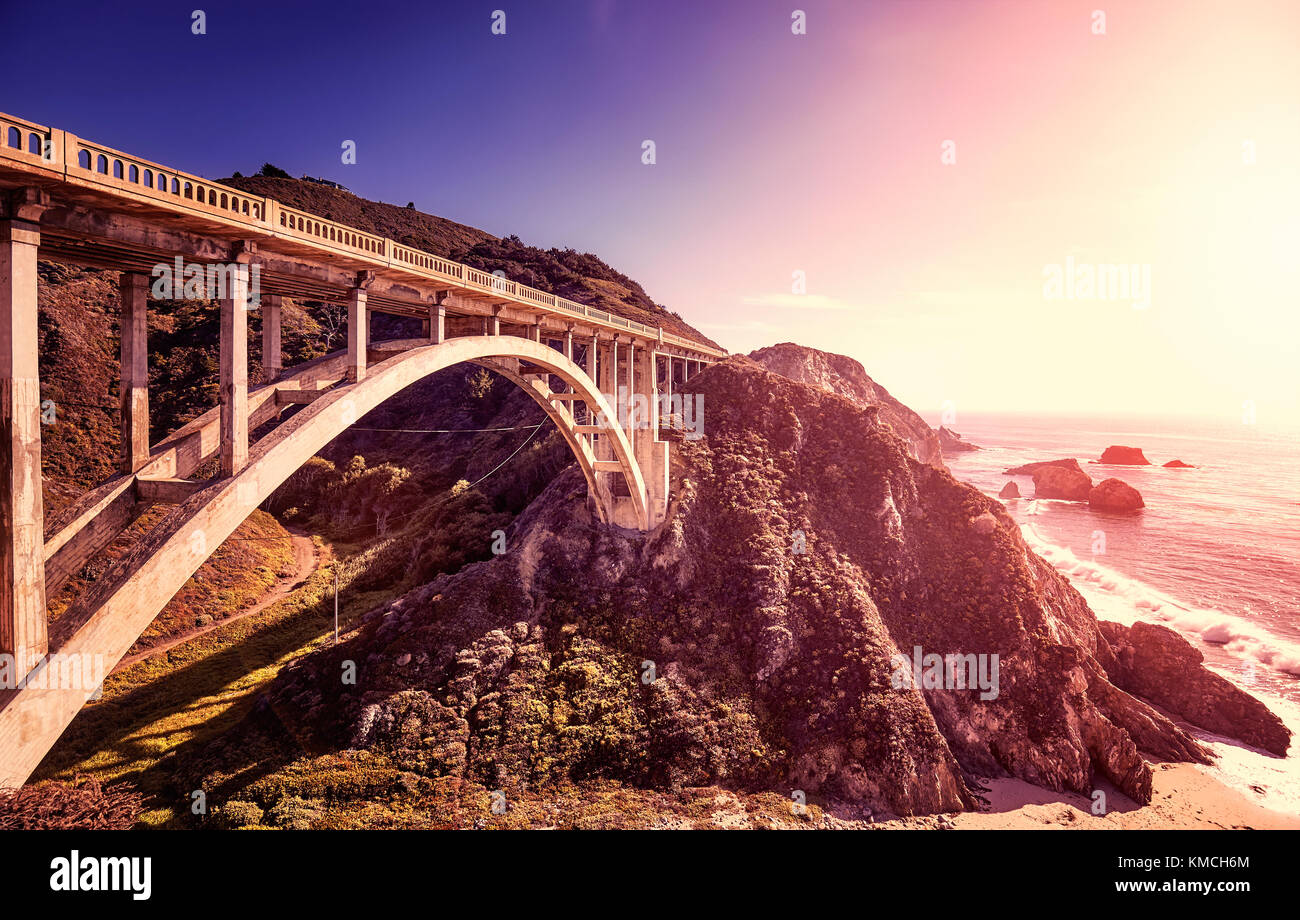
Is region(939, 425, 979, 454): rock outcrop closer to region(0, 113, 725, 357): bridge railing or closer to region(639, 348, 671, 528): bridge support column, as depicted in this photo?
region(639, 348, 671, 528): bridge support column

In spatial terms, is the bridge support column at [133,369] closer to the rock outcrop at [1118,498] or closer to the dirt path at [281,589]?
the dirt path at [281,589]

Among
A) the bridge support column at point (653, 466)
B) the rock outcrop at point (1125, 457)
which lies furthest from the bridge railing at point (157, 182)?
the rock outcrop at point (1125, 457)

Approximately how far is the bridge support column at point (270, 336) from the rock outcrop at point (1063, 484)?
97967 millimetres

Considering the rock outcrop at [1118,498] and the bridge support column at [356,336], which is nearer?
the bridge support column at [356,336]

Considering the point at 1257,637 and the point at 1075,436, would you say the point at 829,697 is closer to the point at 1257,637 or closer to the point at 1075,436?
the point at 1257,637

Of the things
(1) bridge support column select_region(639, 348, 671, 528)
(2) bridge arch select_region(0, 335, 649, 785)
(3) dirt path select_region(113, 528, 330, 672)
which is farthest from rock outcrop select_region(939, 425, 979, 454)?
(2) bridge arch select_region(0, 335, 649, 785)

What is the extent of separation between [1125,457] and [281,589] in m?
141


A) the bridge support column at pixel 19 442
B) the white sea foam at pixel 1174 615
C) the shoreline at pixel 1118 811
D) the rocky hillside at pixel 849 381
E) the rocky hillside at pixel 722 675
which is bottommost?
the shoreline at pixel 1118 811

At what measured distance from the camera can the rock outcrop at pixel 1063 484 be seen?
8281 centimetres

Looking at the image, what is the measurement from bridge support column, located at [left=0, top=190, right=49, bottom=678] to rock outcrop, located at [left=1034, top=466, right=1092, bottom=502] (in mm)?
101425

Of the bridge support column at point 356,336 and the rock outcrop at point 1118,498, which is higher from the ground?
the bridge support column at point 356,336

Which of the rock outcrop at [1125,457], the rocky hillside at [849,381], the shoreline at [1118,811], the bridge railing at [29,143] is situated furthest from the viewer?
the rock outcrop at [1125,457]

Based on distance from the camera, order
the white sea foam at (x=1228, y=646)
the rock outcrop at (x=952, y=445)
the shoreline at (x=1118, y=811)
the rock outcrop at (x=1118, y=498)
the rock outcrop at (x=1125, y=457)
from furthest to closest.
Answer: the rock outcrop at (x=952, y=445)
the rock outcrop at (x=1125, y=457)
the rock outcrop at (x=1118, y=498)
the white sea foam at (x=1228, y=646)
the shoreline at (x=1118, y=811)

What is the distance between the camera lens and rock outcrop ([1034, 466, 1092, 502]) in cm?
8281
